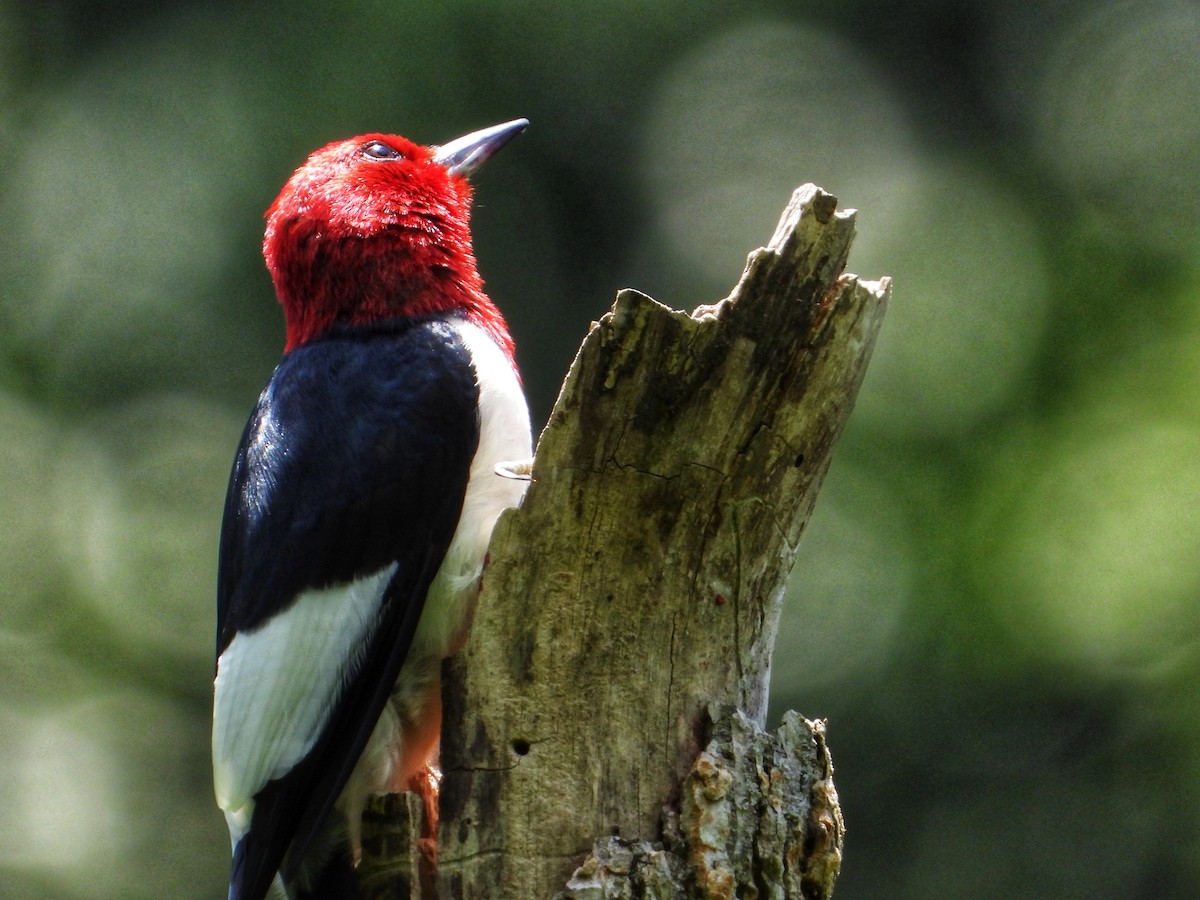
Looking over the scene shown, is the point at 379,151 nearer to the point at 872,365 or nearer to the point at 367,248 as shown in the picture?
the point at 367,248

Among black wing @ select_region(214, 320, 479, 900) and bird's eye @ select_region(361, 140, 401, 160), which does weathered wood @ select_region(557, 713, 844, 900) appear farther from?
bird's eye @ select_region(361, 140, 401, 160)

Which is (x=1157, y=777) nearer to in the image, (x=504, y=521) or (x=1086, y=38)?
(x=1086, y=38)

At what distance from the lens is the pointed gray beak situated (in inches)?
164

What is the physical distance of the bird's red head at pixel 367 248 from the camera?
3500 mm

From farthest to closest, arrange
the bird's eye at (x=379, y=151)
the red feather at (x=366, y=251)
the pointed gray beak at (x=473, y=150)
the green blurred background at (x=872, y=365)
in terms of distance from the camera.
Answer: the green blurred background at (x=872, y=365), the pointed gray beak at (x=473, y=150), the bird's eye at (x=379, y=151), the red feather at (x=366, y=251)

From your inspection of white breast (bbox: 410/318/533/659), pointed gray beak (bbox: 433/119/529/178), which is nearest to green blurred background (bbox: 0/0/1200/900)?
pointed gray beak (bbox: 433/119/529/178)

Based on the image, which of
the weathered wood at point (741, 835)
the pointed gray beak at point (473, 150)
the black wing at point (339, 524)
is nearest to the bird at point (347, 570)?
the black wing at point (339, 524)

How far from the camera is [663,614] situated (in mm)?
2654

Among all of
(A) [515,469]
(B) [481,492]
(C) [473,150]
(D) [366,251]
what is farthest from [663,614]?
(C) [473,150]

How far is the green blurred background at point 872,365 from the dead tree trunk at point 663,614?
3.42m

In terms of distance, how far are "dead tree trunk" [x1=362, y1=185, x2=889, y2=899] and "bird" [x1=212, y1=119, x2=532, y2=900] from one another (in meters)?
0.37

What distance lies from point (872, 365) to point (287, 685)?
160 inches

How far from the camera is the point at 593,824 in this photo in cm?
254

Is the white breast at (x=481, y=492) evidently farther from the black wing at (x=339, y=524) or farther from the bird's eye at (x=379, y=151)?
the bird's eye at (x=379, y=151)
